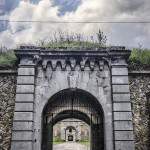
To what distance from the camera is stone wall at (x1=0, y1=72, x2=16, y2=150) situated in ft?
34.7

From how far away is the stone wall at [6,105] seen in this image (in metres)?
10.6

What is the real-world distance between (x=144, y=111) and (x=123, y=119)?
1141 millimetres

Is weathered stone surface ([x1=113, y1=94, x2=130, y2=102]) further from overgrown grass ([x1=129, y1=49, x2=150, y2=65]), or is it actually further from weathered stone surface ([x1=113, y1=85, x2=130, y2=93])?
overgrown grass ([x1=129, y1=49, x2=150, y2=65])

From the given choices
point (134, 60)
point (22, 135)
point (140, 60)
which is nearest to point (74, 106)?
point (22, 135)

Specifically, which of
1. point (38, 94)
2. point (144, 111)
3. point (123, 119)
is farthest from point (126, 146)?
point (38, 94)

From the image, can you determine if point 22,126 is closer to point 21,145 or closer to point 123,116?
point 21,145

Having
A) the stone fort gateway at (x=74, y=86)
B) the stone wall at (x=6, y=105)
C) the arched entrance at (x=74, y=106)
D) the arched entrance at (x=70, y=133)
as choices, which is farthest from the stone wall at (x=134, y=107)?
the arched entrance at (x=70, y=133)

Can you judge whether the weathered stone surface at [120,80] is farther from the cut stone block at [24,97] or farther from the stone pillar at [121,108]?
the cut stone block at [24,97]

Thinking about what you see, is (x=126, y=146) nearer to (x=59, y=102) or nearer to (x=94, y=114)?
(x=94, y=114)

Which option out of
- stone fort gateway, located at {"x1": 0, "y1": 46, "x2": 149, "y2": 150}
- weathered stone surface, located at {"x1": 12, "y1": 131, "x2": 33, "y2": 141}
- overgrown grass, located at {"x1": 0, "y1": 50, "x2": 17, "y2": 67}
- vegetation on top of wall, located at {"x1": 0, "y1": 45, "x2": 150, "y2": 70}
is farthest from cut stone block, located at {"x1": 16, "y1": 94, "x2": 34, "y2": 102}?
overgrown grass, located at {"x1": 0, "y1": 50, "x2": 17, "y2": 67}

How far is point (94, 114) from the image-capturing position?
12.0m

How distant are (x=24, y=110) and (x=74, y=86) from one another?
2002mm

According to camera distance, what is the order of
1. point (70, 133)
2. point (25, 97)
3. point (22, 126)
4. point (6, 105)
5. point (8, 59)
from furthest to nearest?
point (70, 133), point (8, 59), point (6, 105), point (25, 97), point (22, 126)

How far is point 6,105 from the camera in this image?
35.9 ft
